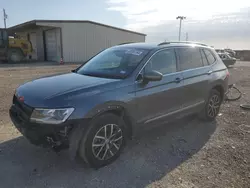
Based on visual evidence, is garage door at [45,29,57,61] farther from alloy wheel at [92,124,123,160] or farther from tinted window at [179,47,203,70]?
alloy wheel at [92,124,123,160]

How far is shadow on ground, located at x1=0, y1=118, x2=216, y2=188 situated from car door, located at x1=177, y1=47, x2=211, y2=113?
75 centimetres

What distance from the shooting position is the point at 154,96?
11.7ft

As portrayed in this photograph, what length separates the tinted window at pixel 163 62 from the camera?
3.67m

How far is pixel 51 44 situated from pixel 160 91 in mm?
22961

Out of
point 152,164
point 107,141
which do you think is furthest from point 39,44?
point 152,164

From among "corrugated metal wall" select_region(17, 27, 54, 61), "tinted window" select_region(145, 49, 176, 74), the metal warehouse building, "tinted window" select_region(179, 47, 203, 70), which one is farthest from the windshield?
"corrugated metal wall" select_region(17, 27, 54, 61)

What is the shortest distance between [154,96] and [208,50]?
2380 mm

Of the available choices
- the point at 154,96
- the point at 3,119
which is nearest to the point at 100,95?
the point at 154,96

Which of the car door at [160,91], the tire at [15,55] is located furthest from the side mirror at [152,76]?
the tire at [15,55]

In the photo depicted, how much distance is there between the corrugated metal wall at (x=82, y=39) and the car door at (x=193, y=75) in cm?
1937

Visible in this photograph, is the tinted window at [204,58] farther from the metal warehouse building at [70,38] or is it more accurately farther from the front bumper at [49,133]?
the metal warehouse building at [70,38]

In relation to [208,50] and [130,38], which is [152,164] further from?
[130,38]

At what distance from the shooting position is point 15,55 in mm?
20625

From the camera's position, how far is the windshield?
3.49 metres
